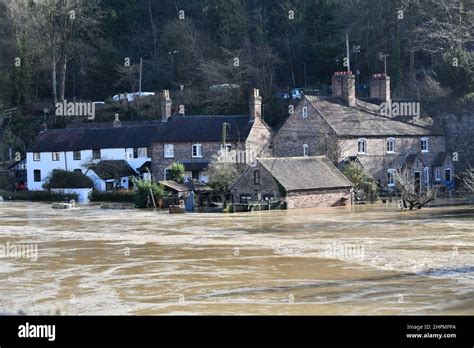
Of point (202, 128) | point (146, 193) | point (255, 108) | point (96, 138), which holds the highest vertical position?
point (255, 108)

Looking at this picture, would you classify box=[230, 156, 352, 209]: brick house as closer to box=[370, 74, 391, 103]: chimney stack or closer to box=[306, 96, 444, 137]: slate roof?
box=[306, 96, 444, 137]: slate roof

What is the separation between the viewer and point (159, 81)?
8194cm

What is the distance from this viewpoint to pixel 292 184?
52344mm

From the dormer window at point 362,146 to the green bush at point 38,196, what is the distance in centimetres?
2098

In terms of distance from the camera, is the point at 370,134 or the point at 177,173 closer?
the point at 177,173

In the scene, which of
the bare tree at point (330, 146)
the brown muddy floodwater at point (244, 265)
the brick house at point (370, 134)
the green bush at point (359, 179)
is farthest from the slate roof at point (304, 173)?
the brown muddy floodwater at point (244, 265)

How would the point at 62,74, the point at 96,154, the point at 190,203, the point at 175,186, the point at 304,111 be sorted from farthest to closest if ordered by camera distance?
the point at 62,74, the point at 96,154, the point at 304,111, the point at 175,186, the point at 190,203

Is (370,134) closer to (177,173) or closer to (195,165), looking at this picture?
(195,165)

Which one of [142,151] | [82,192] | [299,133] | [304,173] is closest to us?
[304,173]

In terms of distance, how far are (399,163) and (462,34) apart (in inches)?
474

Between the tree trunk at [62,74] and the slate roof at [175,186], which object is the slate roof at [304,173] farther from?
the tree trunk at [62,74]

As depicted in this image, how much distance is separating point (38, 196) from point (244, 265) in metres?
39.5

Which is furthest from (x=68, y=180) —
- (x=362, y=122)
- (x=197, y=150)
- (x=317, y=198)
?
(x=362, y=122)

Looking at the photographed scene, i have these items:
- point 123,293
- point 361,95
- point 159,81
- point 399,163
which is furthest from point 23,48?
point 123,293
